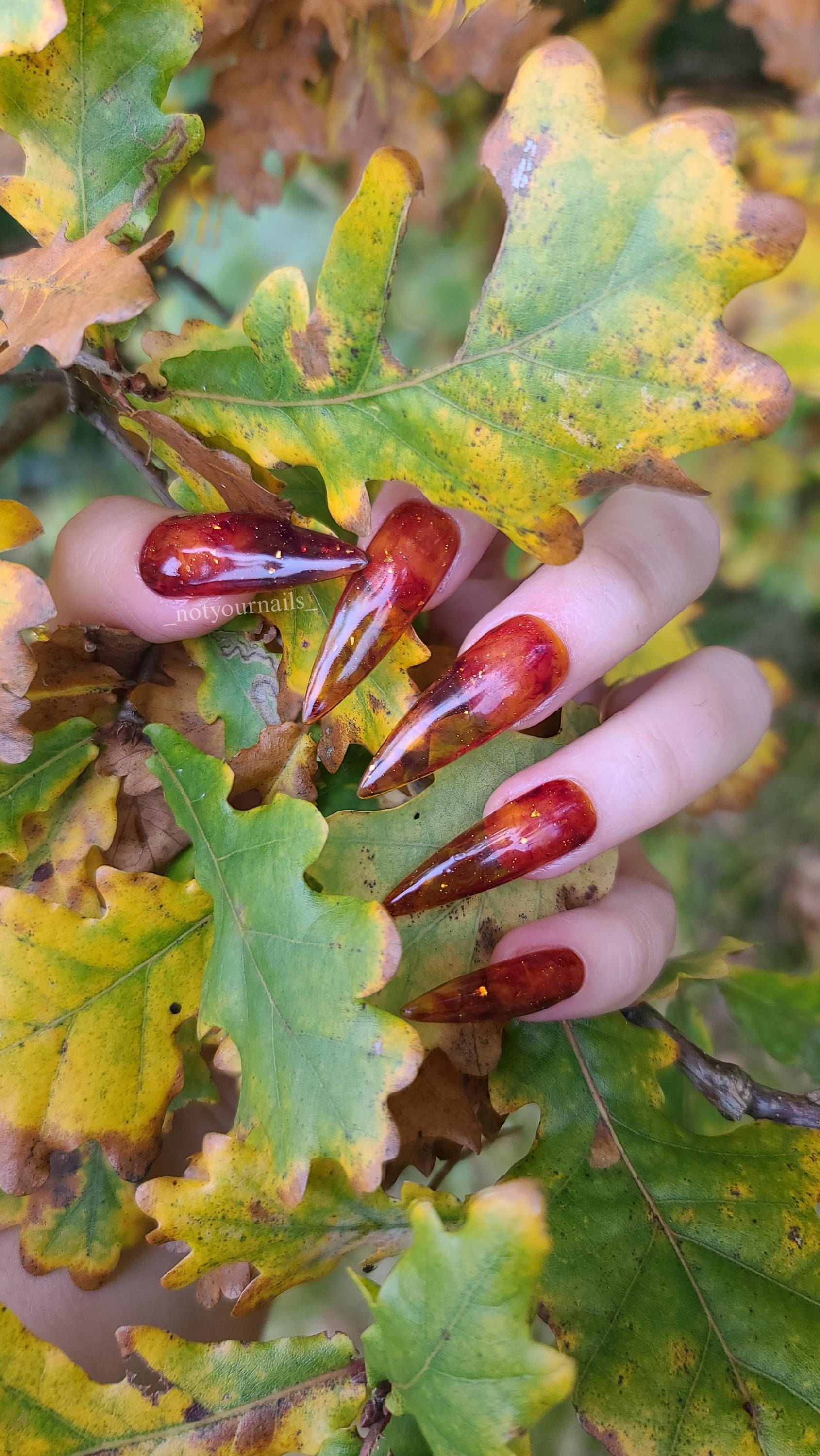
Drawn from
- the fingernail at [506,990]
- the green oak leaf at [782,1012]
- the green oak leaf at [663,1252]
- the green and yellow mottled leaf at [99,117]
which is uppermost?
the green and yellow mottled leaf at [99,117]

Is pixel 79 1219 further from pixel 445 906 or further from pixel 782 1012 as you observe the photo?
pixel 782 1012

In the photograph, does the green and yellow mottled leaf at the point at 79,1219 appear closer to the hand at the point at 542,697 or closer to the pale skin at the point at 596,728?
the pale skin at the point at 596,728

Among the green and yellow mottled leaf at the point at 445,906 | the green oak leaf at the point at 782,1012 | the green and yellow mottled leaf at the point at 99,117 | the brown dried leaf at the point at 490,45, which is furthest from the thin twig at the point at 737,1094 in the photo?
the brown dried leaf at the point at 490,45

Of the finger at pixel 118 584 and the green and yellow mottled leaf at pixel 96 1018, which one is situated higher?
the finger at pixel 118 584

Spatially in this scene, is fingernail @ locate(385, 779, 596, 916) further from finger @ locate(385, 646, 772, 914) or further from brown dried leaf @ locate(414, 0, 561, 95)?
brown dried leaf @ locate(414, 0, 561, 95)

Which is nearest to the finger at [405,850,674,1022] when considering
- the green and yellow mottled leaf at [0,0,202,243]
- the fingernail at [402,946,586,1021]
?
the fingernail at [402,946,586,1021]

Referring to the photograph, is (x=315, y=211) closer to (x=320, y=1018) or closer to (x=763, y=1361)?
(x=320, y=1018)

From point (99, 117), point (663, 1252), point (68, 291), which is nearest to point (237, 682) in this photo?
point (68, 291)
